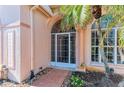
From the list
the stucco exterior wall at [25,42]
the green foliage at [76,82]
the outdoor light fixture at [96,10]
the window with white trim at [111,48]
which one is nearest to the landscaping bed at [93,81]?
the green foliage at [76,82]

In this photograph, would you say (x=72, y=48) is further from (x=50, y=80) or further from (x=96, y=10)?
(x=96, y=10)

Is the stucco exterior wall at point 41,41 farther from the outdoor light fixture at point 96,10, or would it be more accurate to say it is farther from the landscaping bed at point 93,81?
the outdoor light fixture at point 96,10

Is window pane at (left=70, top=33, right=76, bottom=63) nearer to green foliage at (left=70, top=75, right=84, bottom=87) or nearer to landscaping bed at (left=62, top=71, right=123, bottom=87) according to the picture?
landscaping bed at (left=62, top=71, right=123, bottom=87)

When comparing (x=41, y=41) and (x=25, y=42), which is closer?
(x=25, y=42)

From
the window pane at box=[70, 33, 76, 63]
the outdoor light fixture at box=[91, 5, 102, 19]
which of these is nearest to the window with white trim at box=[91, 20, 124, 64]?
the window pane at box=[70, 33, 76, 63]

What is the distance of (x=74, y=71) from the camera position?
40.2ft

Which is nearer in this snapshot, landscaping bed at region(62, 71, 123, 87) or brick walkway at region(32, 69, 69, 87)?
brick walkway at region(32, 69, 69, 87)

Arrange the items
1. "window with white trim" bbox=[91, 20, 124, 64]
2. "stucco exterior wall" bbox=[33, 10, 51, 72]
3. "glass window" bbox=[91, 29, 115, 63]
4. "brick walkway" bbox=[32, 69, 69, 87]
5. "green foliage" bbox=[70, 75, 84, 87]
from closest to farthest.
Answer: "brick walkway" bbox=[32, 69, 69, 87], "green foliage" bbox=[70, 75, 84, 87], "stucco exterior wall" bbox=[33, 10, 51, 72], "window with white trim" bbox=[91, 20, 124, 64], "glass window" bbox=[91, 29, 115, 63]

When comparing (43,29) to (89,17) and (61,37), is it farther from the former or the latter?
(89,17)

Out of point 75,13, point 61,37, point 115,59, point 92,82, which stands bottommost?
point 92,82

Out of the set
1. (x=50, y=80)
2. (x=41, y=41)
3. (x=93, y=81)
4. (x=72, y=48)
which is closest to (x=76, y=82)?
(x=93, y=81)

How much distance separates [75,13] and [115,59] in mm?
4117
